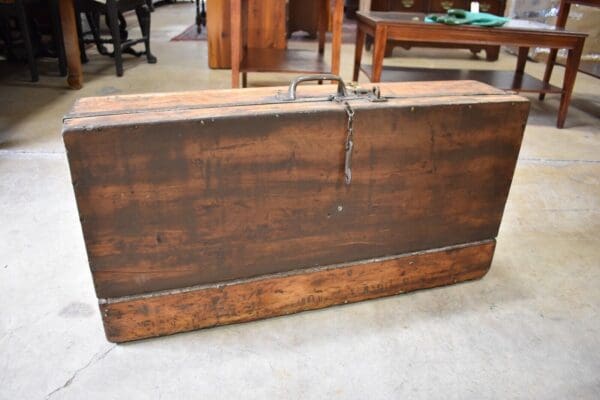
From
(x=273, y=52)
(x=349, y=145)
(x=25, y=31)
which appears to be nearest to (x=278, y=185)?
(x=349, y=145)

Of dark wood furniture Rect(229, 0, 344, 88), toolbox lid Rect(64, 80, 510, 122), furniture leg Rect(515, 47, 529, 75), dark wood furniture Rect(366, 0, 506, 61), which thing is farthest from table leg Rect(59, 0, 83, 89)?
furniture leg Rect(515, 47, 529, 75)

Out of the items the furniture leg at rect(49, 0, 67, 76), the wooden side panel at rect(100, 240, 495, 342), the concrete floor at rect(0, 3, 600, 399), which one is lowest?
the concrete floor at rect(0, 3, 600, 399)

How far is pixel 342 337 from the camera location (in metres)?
1.14

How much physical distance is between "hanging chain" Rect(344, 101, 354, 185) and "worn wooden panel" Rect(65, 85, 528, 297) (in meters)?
0.01

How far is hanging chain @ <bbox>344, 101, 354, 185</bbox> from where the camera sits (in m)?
1.02

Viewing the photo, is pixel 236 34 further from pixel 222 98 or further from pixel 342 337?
pixel 342 337

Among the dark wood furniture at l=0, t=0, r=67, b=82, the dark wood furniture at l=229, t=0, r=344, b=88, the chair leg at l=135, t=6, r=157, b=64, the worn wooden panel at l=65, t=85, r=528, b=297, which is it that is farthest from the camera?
the chair leg at l=135, t=6, r=157, b=64

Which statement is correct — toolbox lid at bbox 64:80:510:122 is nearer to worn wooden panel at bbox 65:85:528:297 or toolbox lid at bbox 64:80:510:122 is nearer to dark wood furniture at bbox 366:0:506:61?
worn wooden panel at bbox 65:85:528:297

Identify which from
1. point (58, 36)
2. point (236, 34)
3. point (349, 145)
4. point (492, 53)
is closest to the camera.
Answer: point (349, 145)

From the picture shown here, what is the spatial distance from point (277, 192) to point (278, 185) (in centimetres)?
2

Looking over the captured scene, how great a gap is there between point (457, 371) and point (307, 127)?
0.62 metres

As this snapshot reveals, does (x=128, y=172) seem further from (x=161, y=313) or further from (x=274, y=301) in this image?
(x=274, y=301)

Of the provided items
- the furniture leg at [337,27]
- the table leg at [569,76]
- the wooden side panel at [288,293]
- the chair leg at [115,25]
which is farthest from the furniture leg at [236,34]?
the table leg at [569,76]

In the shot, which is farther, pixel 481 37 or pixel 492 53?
pixel 492 53
